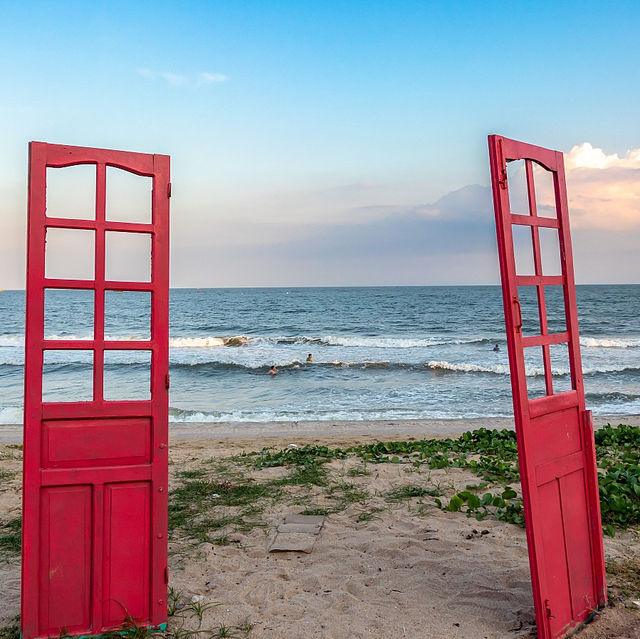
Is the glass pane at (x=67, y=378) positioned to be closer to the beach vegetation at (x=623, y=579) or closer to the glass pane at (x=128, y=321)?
the glass pane at (x=128, y=321)

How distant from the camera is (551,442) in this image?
319 cm

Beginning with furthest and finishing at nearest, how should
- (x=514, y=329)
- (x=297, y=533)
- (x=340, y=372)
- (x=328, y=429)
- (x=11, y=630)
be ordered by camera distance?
(x=340, y=372) < (x=328, y=429) < (x=297, y=533) < (x=11, y=630) < (x=514, y=329)

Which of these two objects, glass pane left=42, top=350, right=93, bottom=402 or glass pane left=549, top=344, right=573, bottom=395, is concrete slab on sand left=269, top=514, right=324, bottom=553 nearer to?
glass pane left=42, top=350, right=93, bottom=402

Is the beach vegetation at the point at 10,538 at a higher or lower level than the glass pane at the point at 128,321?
lower

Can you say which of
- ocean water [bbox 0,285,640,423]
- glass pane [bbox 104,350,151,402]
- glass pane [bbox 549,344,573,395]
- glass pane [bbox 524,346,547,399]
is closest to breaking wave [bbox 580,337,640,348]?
ocean water [bbox 0,285,640,423]

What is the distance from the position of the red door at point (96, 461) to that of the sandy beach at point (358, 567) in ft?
1.55

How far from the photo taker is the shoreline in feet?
34.8

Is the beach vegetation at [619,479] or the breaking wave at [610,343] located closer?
the beach vegetation at [619,479]

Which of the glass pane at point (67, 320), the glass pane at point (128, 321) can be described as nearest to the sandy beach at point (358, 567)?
the glass pane at point (128, 321)

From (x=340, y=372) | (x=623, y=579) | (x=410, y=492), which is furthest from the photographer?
(x=340, y=372)

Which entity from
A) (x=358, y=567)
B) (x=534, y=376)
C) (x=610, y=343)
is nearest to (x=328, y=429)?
(x=358, y=567)

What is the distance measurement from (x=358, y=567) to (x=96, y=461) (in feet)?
6.68

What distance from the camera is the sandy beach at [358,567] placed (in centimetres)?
333

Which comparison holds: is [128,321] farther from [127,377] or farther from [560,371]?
[560,371]
